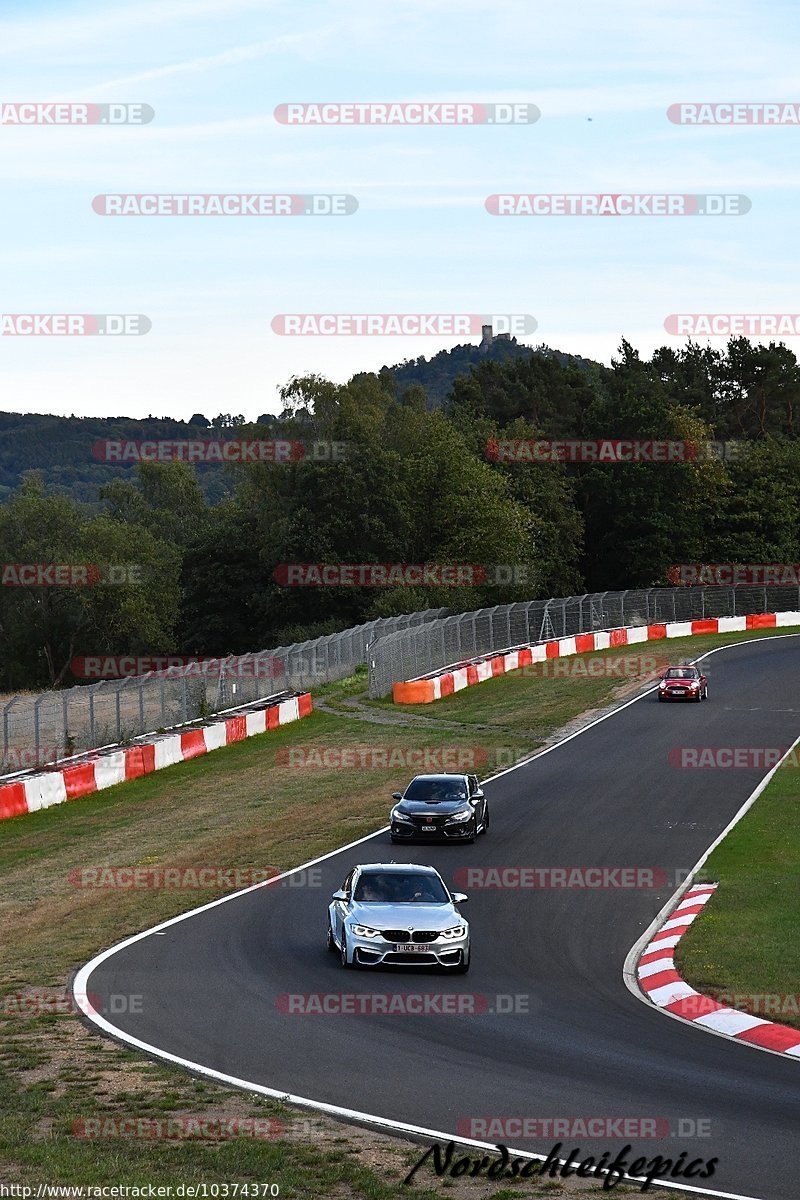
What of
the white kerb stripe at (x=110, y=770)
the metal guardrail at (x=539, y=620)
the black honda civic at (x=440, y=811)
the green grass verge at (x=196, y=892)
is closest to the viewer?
the green grass verge at (x=196, y=892)

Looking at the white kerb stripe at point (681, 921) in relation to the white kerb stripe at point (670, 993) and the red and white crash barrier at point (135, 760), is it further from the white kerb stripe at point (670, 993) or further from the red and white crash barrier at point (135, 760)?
the red and white crash barrier at point (135, 760)

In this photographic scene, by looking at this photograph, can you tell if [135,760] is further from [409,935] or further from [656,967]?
[656,967]

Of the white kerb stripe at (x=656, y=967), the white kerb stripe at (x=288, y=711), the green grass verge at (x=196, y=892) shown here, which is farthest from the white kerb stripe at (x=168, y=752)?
the white kerb stripe at (x=656, y=967)

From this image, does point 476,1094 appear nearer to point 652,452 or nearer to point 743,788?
point 743,788

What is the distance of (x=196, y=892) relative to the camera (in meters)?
23.0

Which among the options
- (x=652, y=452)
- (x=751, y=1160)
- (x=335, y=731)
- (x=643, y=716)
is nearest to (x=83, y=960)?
(x=751, y=1160)

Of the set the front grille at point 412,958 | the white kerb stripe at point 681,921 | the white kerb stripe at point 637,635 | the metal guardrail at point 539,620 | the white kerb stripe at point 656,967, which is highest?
the metal guardrail at point 539,620

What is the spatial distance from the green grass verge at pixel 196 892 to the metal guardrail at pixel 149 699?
155 cm

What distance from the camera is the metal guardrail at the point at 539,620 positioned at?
53.6 metres

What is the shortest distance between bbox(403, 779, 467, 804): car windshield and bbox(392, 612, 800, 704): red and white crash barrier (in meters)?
22.3

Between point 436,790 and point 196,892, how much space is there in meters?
6.48

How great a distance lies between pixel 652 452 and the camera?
92.9 m

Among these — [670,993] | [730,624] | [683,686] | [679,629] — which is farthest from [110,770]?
[730,624]

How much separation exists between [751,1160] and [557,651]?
52528 mm
